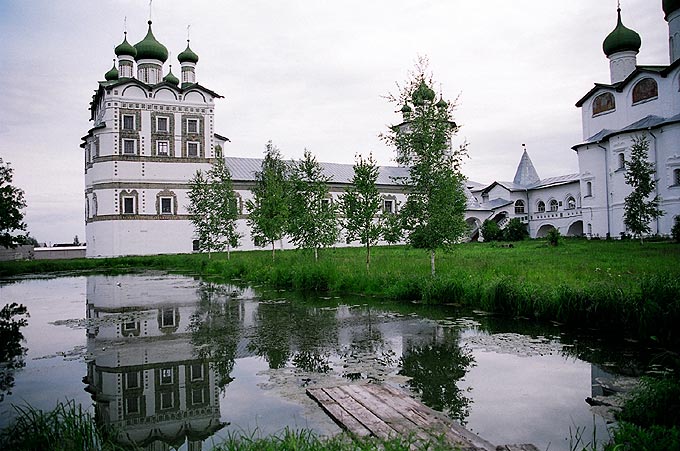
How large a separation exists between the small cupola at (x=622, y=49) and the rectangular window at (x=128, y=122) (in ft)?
117

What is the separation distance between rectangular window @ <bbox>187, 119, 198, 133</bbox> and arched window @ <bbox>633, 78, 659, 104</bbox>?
31968 mm

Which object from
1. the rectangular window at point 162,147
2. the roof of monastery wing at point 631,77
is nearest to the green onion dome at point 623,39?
the roof of monastery wing at point 631,77

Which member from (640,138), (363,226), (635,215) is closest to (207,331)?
(363,226)

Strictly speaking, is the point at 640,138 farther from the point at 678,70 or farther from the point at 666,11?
the point at 666,11

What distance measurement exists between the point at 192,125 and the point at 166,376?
3801 centimetres

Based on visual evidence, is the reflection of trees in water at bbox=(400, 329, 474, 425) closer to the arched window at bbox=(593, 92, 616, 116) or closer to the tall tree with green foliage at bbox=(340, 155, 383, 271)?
the tall tree with green foliage at bbox=(340, 155, 383, 271)

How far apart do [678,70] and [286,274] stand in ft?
96.2

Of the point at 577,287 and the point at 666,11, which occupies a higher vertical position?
the point at 666,11

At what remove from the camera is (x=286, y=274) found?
17.8m

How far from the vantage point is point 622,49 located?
127ft

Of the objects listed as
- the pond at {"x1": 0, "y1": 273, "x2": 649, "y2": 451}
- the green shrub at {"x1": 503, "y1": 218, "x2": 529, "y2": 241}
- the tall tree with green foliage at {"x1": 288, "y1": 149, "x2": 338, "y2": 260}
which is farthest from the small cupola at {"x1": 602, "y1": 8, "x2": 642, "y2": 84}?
the pond at {"x1": 0, "y1": 273, "x2": 649, "y2": 451}

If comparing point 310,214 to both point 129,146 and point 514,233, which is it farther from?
point 514,233

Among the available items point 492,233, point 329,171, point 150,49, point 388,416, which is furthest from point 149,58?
point 388,416

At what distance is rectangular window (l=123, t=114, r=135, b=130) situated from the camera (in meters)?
40.1
